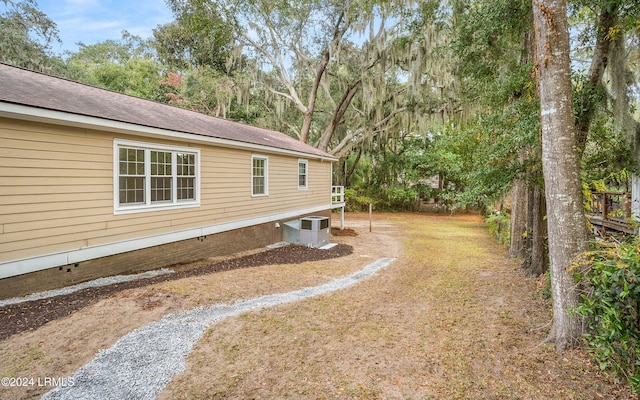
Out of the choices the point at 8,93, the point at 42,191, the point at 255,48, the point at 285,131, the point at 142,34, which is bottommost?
the point at 42,191

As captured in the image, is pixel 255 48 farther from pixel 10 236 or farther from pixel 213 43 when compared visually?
pixel 10 236

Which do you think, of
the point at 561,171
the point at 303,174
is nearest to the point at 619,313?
the point at 561,171

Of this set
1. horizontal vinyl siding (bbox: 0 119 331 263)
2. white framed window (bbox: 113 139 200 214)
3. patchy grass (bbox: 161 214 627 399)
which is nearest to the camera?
patchy grass (bbox: 161 214 627 399)

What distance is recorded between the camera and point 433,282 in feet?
22.0

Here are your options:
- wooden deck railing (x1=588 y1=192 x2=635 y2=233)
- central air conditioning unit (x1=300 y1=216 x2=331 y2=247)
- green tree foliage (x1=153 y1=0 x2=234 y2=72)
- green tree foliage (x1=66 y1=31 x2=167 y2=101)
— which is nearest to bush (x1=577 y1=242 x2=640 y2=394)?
wooden deck railing (x1=588 y1=192 x2=635 y2=233)

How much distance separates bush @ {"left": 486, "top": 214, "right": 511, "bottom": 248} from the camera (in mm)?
11023

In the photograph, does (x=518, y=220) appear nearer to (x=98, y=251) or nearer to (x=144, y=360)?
(x=144, y=360)

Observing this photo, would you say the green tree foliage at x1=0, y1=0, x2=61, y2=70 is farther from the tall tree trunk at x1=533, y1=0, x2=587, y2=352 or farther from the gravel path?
the tall tree trunk at x1=533, y1=0, x2=587, y2=352

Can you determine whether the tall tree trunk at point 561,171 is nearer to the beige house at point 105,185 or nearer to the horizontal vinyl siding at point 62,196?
Answer: the beige house at point 105,185

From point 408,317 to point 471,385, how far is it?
170cm

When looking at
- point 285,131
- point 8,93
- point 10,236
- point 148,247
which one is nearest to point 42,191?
point 10,236

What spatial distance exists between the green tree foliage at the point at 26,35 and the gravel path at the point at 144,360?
2303cm

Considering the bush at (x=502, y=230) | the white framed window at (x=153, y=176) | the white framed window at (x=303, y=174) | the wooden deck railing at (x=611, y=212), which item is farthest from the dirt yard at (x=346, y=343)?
the white framed window at (x=303, y=174)

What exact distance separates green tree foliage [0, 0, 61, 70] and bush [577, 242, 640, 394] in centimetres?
Answer: 2647
